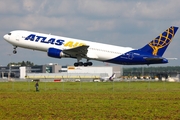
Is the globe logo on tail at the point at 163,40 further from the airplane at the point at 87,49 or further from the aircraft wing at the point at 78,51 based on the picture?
the aircraft wing at the point at 78,51

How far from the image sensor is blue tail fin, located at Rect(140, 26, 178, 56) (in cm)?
6919

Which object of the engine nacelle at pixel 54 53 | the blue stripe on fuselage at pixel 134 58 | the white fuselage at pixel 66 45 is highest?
the white fuselage at pixel 66 45

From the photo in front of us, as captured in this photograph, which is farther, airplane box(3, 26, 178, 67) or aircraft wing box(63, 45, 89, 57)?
aircraft wing box(63, 45, 89, 57)

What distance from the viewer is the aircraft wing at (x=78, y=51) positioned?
67625 mm

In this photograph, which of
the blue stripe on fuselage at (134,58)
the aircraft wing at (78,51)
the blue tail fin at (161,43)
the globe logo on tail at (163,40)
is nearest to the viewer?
the blue stripe on fuselage at (134,58)

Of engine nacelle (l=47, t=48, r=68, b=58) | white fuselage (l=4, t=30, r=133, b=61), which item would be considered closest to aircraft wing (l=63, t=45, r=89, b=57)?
white fuselage (l=4, t=30, r=133, b=61)

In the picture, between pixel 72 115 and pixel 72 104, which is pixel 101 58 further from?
pixel 72 115

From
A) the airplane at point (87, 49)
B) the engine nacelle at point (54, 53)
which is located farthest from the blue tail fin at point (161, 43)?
the engine nacelle at point (54, 53)

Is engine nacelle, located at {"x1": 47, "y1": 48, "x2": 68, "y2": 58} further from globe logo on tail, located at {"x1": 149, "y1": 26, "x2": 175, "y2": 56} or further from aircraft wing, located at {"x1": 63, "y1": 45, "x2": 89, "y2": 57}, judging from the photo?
globe logo on tail, located at {"x1": 149, "y1": 26, "x2": 175, "y2": 56}

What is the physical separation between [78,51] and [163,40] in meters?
14.3

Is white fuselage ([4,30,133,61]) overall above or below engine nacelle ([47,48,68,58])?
above

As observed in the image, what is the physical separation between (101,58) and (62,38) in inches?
267

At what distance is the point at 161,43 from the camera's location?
71625mm

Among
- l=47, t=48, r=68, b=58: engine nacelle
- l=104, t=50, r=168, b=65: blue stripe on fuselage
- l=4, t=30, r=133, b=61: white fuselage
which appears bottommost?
l=104, t=50, r=168, b=65: blue stripe on fuselage
